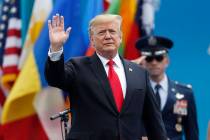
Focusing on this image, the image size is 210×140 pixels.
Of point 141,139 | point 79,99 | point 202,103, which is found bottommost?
point 202,103

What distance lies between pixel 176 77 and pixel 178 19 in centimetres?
51

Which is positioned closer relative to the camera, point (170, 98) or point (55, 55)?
point (55, 55)

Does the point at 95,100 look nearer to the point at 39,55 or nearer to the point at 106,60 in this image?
the point at 106,60

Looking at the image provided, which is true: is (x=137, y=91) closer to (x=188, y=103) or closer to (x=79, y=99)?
(x=79, y=99)

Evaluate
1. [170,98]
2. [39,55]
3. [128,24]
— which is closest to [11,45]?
[39,55]

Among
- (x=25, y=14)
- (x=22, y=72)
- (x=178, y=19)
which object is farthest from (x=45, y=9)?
(x=178, y=19)

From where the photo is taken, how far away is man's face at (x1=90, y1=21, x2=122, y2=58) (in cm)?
337

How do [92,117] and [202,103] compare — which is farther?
[202,103]

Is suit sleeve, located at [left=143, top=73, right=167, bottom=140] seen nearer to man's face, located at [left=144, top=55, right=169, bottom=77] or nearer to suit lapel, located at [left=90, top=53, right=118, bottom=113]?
suit lapel, located at [left=90, top=53, right=118, bottom=113]

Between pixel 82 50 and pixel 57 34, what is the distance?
269 cm

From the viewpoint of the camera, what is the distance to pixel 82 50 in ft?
19.5

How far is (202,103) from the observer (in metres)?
5.98

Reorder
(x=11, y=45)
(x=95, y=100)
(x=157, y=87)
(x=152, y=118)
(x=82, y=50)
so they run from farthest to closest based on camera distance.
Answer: (x=11, y=45), (x=82, y=50), (x=157, y=87), (x=152, y=118), (x=95, y=100)

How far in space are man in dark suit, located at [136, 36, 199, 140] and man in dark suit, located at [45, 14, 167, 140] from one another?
4.49 feet
